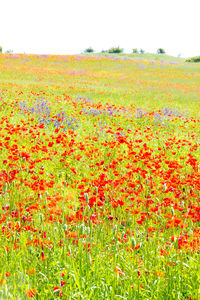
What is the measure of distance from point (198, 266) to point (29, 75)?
27.4 metres

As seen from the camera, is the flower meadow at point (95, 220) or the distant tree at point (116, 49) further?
the distant tree at point (116, 49)

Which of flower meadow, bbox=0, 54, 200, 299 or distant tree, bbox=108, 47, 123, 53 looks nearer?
flower meadow, bbox=0, 54, 200, 299

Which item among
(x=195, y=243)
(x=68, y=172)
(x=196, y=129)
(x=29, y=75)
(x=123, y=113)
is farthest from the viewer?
(x=29, y=75)

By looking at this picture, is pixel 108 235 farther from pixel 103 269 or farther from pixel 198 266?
pixel 198 266

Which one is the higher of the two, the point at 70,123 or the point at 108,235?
the point at 70,123

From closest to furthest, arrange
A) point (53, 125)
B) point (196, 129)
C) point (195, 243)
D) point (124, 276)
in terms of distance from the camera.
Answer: point (124, 276) < point (195, 243) < point (53, 125) < point (196, 129)

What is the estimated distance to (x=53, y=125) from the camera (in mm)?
10562

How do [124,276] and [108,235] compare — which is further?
[108,235]

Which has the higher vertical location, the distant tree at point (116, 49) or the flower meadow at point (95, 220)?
the distant tree at point (116, 49)

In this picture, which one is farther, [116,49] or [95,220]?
[116,49]

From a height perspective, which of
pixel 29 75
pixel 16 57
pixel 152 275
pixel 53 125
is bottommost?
pixel 152 275

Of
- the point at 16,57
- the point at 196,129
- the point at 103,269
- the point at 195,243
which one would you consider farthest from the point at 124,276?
the point at 16,57

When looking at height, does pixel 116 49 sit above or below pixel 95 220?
above

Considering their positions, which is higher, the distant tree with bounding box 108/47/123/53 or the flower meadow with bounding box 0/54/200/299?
the distant tree with bounding box 108/47/123/53
